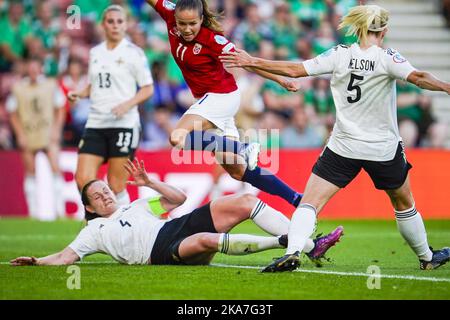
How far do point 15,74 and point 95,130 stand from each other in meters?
8.65

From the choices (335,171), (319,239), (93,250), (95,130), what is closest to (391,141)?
(335,171)

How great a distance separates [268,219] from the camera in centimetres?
899

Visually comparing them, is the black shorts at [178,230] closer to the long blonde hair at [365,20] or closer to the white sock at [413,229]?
the white sock at [413,229]

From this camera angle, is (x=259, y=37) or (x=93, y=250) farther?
(x=259, y=37)

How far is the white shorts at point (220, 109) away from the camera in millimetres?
10273

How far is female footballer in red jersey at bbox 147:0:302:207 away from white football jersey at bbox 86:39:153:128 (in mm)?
2176

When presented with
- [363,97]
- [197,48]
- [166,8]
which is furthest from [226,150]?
[363,97]

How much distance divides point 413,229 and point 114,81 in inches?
206

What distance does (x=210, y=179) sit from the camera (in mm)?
17359

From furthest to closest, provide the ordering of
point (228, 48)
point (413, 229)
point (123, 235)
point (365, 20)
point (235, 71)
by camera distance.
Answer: point (235, 71)
point (228, 48)
point (413, 229)
point (123, 235)
point (365, 20)

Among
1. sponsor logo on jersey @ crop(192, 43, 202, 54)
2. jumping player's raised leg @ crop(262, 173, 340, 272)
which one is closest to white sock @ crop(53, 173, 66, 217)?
sponsor logo on jersey @ crop(192, 43, 202, 54)

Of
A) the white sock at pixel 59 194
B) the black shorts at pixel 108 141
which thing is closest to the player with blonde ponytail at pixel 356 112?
the black shorts at pixel 108 141

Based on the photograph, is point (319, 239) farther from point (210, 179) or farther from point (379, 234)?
point (210, 179)

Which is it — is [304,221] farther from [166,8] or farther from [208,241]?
[166,8]
